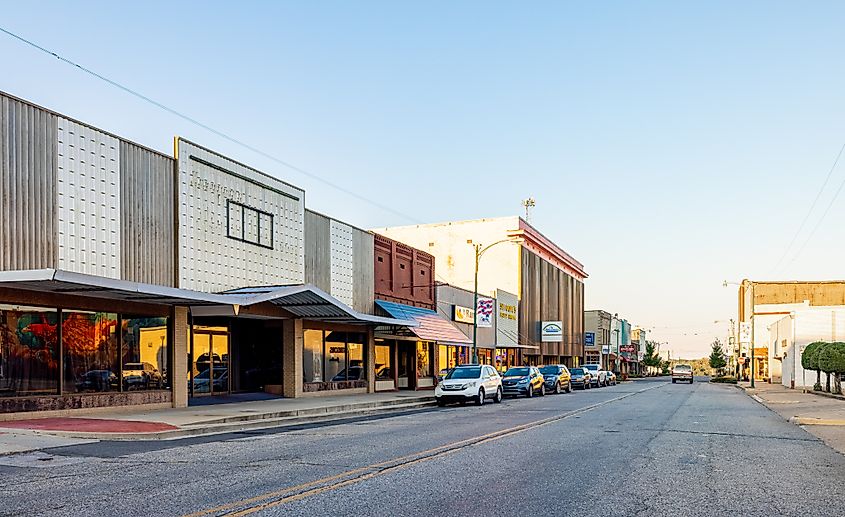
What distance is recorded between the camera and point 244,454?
45.5 feet

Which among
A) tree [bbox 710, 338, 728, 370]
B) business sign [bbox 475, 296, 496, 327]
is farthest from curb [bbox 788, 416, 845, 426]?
tree [bbox 710, 338, 728, 370]

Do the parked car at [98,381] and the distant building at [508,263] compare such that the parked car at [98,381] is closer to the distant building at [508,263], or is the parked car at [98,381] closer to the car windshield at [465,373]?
the car windshield at [465,373]

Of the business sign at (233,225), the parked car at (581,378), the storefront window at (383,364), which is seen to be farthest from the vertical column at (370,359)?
the parked car at (581,378)

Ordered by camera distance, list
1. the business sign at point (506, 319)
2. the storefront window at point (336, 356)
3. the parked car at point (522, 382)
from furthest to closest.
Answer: the business sign at point (506, 319) < the parked car at point (522, 382) < the storefront window at point (336, 356)

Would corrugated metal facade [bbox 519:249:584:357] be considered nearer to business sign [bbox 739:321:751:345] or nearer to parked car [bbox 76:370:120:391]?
business sign [bbox 739:321:751:345]

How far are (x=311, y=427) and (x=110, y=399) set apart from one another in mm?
5851

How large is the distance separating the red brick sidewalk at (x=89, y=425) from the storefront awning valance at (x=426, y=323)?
18753mm

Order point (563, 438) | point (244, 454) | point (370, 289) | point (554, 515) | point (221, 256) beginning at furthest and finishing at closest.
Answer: point (370, 289) → point (221, 256) → point (563, 438) → point (244, 454) → point (554, 515)

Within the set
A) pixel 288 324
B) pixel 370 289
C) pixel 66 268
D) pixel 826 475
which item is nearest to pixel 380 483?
pixel 826 475

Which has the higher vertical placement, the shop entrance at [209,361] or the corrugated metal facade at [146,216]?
the corrugated metal facade at [146,216]

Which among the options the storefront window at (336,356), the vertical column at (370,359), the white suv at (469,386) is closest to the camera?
the white suv at (469,386)

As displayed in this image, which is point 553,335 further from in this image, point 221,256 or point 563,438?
point 563,438

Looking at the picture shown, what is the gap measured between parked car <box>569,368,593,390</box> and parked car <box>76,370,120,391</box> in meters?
36.3

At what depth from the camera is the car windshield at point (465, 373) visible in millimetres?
32312
